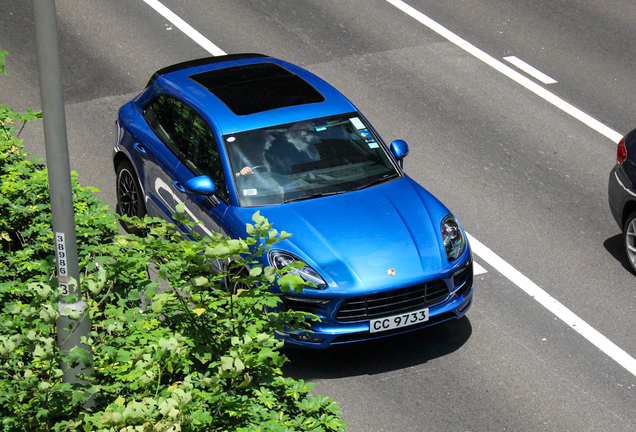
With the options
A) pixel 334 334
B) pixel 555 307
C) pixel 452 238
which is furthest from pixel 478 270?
pixel 334 334

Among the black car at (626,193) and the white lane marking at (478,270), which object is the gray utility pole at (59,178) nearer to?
the white lane marking at (478,270)

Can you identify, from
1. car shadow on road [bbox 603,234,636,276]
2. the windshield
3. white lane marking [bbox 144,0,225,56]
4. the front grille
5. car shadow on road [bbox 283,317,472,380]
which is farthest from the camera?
white lane marking [bbox 144,0,225,56]

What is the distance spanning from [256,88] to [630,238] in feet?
13.0

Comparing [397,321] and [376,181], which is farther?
[376,181]

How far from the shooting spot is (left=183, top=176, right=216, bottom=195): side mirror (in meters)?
6.91

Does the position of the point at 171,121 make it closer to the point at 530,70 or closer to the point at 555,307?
the point at 555,307

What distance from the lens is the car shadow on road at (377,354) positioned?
6.61 m

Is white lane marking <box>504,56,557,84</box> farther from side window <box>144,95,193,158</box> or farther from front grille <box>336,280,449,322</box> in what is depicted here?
front grille <box>336,280,449,322</box>

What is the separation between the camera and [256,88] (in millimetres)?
7930

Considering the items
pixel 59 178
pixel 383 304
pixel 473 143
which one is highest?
pixel 59 178

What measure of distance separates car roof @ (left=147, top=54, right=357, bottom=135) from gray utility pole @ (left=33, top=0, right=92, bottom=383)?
3248 mm

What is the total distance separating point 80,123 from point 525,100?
6001 mm

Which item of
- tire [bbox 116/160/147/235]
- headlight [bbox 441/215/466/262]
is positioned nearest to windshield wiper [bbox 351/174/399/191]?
headlight [bbox 441/215/466/262]

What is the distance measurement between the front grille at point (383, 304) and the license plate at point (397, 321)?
35mm
